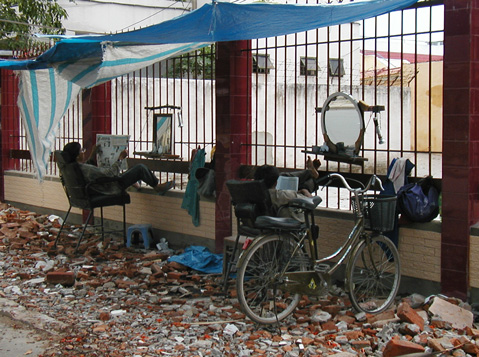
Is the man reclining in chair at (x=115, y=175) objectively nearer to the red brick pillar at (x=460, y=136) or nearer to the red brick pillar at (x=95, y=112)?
the red brick pillar at (x=95, y=112)

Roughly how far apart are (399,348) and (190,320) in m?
1.93

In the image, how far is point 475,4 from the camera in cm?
552

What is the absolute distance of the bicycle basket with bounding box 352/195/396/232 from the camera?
5539mm

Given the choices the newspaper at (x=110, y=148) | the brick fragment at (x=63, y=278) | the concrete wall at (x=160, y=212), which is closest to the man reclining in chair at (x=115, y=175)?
the newspaper at (x=110, y=148)

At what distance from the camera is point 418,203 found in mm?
5867

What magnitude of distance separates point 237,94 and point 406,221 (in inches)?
115

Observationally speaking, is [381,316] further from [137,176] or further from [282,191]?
[137,176]

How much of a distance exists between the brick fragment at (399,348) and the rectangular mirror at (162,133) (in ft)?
17.4

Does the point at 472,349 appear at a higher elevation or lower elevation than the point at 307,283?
lower

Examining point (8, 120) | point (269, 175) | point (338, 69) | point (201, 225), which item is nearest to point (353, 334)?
point (269, 175)

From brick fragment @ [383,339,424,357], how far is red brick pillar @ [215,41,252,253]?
12.3 ft

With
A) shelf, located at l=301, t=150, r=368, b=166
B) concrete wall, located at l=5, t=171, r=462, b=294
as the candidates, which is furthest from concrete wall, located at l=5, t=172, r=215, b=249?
shelf, located at l=301, t=150, r=368, b=166

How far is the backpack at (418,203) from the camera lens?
587 centimetres

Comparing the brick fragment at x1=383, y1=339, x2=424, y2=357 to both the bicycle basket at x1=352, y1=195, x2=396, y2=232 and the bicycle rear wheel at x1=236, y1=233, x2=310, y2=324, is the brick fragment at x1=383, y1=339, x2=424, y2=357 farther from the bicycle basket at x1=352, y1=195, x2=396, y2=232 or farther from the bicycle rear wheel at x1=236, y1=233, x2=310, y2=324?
the bicycle basket at x1=352, y1=195, x2=396, y2=232
